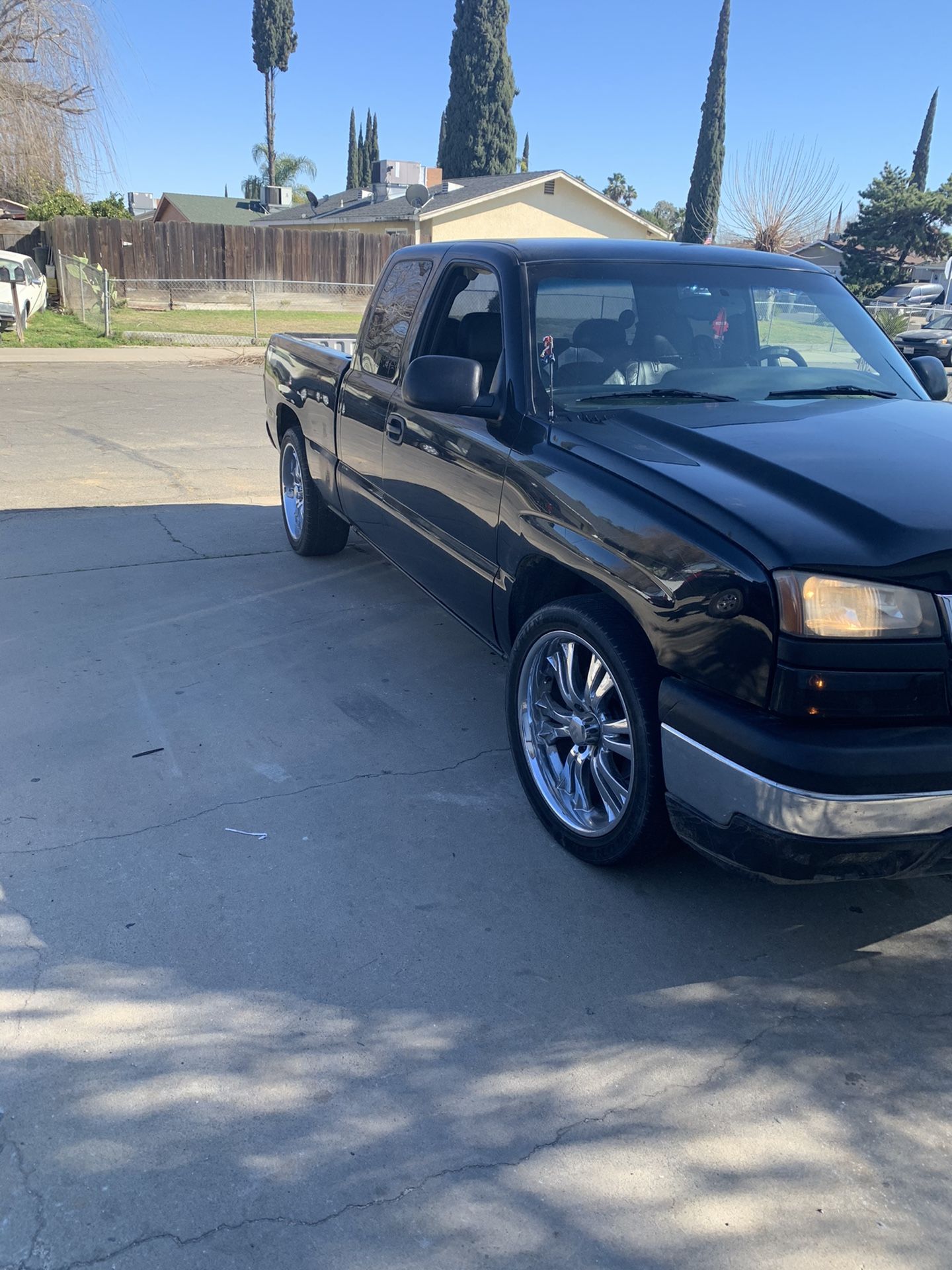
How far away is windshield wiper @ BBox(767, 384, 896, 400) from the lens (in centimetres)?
383

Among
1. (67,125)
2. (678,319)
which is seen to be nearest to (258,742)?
(678,319)

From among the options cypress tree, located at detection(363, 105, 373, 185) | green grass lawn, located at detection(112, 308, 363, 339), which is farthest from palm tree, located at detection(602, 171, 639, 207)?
green grass lawn, located at detection(112, 308, 363, 339)

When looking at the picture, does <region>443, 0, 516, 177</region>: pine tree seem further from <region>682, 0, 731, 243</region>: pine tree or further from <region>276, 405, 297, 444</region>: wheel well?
<region>276, 405, 297, 444</region>: wheel well

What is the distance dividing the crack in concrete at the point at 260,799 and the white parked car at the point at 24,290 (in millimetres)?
20491

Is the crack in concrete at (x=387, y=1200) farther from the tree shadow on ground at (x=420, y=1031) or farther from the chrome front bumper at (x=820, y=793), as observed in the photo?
the chrome front bumper at (x=820, y=793)

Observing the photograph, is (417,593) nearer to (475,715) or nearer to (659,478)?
(475,715)

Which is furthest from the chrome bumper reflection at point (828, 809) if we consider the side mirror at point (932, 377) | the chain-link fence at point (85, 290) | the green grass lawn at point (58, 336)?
the chain-link fence at point (85, 290)

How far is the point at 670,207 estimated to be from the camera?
345ft

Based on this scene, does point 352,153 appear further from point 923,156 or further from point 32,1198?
point 32,1198

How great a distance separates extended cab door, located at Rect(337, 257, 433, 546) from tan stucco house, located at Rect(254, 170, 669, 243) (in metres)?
33.1

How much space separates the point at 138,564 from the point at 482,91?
1959 inches

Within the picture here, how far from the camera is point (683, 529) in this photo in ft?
9.05

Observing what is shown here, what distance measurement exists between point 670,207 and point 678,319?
111318mm

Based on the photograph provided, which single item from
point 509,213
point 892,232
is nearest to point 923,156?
point 892,232
